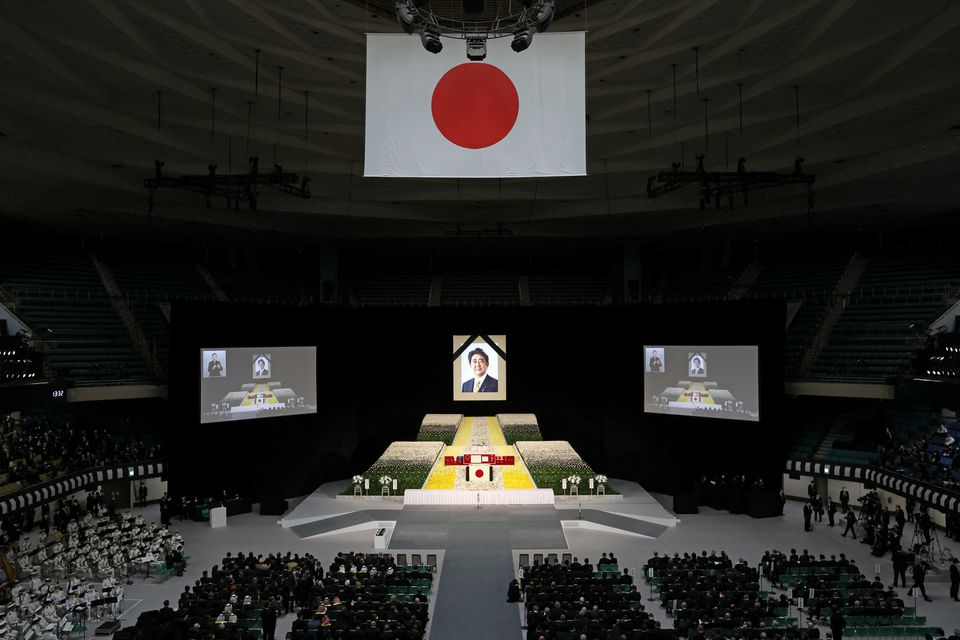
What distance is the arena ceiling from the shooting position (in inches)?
708

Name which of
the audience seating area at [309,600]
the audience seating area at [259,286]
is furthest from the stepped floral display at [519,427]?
the audience seating area at [309,600]

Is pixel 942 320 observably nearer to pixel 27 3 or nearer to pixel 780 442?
pixel 780 442

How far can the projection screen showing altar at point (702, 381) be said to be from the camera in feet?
94.4

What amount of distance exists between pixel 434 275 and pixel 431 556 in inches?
873

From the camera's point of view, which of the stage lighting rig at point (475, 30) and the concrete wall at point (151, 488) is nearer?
the stage lighting rig at point (475, 30)

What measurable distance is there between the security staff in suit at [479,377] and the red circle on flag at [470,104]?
24521 mm

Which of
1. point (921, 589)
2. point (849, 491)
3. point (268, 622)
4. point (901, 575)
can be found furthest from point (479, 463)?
point (849, 491)

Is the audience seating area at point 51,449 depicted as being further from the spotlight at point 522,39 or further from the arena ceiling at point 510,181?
the spotlight at point 522,39

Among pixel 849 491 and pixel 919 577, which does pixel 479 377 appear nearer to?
pixel 849 491

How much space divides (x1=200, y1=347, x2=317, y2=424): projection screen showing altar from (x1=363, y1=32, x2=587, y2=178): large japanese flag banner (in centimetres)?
1860

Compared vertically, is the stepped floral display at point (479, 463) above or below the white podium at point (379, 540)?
above

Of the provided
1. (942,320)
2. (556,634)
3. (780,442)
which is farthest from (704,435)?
(556,634)

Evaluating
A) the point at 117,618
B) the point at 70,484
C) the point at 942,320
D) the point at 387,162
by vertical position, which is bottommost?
the point at 117,618

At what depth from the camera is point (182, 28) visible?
59.6 feet
